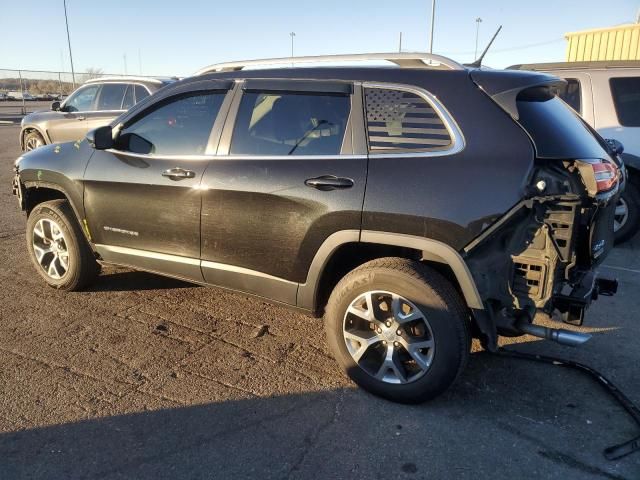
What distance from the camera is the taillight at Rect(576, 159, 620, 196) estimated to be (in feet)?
8.93

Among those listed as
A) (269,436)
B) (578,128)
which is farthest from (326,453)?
(578,128)

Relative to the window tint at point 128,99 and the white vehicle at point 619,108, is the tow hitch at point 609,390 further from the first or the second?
the window tint at point 128,99

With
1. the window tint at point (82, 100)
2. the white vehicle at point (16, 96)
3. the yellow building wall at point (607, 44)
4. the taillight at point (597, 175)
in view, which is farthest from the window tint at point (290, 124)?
the white vehicle at point (16, 96)

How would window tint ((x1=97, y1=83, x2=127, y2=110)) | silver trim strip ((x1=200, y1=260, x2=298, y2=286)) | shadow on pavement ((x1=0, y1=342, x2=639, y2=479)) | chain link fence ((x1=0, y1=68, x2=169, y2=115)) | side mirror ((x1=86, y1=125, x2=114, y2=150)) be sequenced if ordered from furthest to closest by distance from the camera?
chain link fence ((x1=0, y1=68, x2=169, y2=115)) → window tint ((x1=97, y1=83, x2=127, y2=110)) → side mirror ((x1=86, y1=125, x2=114, y2=150)) → silver trim strip ((x1=200, y1=260, x2=298, y2=286)) → shadow on pavement ((x1=0, y1=342, x2=639, y2=479))

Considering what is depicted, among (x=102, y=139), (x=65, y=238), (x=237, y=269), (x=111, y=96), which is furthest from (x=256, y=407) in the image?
(x=111, y=96)

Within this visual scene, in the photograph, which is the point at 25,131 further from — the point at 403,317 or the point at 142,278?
the point at 403,317

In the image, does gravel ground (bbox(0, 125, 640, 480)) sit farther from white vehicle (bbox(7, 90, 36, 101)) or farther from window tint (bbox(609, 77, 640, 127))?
white vehicle (bbox(7, 90, 36, 101))

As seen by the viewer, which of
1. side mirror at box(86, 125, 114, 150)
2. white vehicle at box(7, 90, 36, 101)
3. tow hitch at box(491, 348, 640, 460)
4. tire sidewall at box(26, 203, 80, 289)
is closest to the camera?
tow hitch at box(491, 348, 640, 460)

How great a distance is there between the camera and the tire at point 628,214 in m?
6.26

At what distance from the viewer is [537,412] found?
301 cm

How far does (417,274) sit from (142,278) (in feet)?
9.96

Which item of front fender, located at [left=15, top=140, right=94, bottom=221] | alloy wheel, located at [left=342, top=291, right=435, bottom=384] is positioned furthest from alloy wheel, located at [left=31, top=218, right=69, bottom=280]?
alloy wheel, located at [left=342, top=291, right=435, bottom=384]

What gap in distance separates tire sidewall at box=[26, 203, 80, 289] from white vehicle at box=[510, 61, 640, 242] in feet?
17.9

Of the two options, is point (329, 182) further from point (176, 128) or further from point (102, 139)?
point (102, 139)
